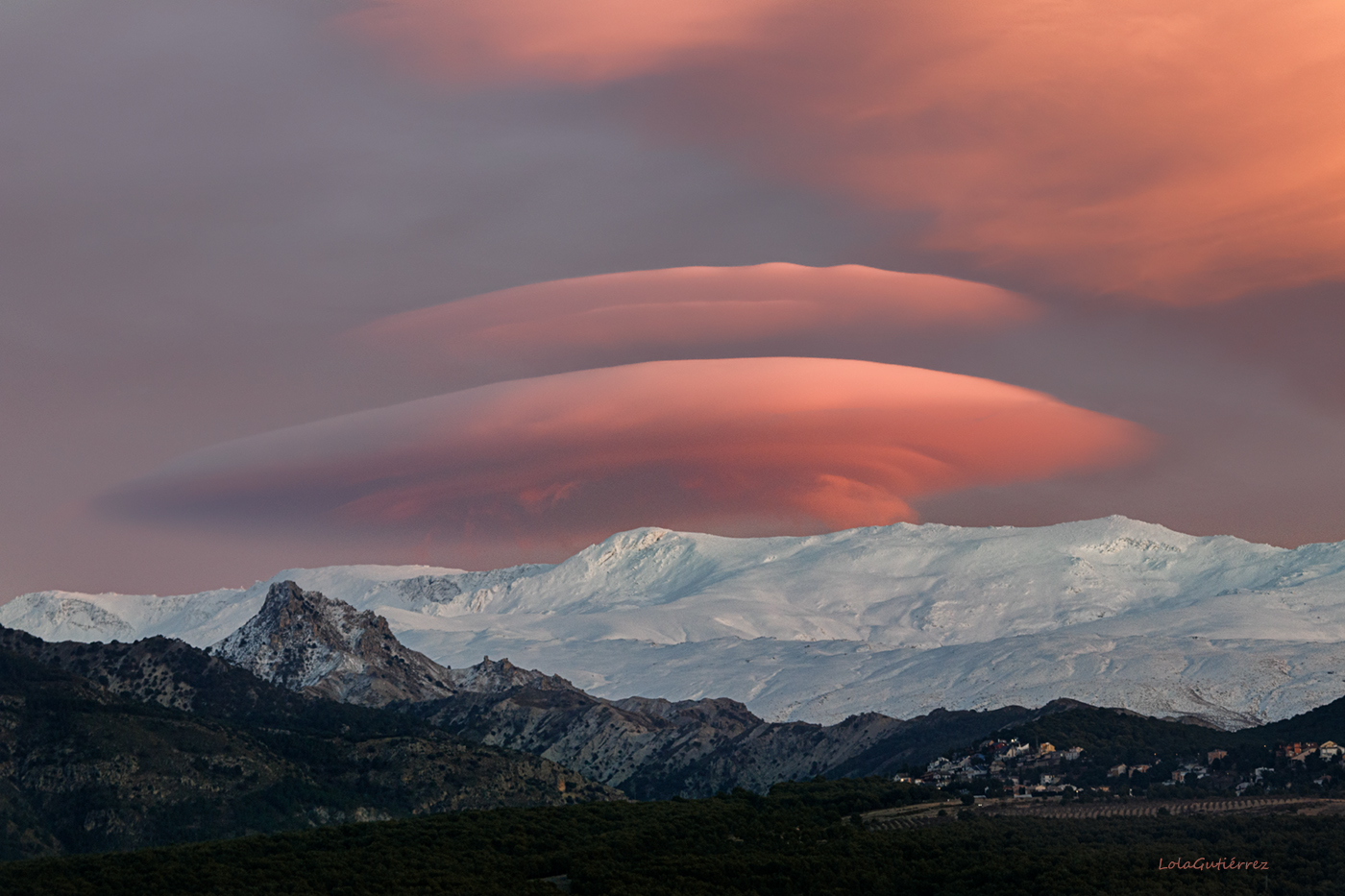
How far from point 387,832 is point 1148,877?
2962 inches

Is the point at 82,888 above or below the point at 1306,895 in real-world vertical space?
above

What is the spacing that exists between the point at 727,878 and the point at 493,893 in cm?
2030

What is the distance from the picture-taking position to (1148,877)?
131 metres

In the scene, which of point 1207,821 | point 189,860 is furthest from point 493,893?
point 1207,821

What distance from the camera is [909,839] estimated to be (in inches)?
6038

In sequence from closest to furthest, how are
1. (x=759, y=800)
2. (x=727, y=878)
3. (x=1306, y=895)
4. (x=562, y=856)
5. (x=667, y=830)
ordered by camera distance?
(x=1306, y=895) < (x=727, y=878) < (x=562, y=856) < (x=667, y=830) < (x=759, y=800)

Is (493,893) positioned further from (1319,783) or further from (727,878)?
(1319,783)

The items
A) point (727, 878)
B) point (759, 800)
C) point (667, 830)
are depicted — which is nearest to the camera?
point (727, 878)

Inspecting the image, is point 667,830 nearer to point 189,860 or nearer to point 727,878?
point 727,878

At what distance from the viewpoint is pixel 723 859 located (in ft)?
465

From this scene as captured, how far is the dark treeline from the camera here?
13075cm

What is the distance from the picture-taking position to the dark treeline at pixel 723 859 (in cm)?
13075

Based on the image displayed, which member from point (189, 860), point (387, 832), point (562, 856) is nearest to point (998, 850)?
point (562, 856)

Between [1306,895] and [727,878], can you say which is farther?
[727,878]
